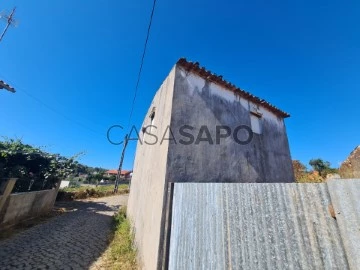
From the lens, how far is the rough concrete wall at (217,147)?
180 inches

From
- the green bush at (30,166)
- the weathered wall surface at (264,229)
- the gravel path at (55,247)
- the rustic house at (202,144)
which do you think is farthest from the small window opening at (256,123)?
the green bush at (30,166)

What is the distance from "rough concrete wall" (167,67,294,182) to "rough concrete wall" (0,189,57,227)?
26.0 ft

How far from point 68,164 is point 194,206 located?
534 inches

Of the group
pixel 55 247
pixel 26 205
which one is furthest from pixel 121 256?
pixel 26 205

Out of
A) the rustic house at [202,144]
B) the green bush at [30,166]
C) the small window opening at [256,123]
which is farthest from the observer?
the green bush at [30,166]

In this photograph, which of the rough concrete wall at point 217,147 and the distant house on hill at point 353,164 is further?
the rough concrete wall at point 217,147

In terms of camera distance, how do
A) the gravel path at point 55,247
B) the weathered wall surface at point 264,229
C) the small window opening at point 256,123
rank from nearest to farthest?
the weathered wall surface at point 264,229, the gravel path at point 55,247, the small window opening at point 256,123

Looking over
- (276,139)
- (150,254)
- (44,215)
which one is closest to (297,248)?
(150,254)

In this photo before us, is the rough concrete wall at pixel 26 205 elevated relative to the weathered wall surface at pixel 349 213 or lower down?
lower down

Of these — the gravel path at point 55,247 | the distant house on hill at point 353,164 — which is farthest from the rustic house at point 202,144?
the distant house on hill at point 353,164

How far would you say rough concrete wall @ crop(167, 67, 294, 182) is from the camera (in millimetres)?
4570

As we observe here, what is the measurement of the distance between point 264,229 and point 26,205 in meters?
10.9

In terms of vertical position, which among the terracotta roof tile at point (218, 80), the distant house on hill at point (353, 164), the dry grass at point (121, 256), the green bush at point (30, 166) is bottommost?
the dry grass at point (121, 256)

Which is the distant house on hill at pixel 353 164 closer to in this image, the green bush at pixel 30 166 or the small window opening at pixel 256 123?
the small window opening at pixel 256 123
